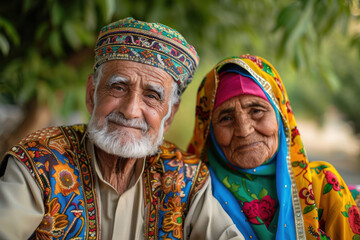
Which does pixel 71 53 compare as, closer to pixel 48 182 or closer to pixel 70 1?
pixel 70 1

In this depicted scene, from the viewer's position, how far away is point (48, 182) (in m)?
1.76

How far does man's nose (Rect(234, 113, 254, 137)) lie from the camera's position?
209cm

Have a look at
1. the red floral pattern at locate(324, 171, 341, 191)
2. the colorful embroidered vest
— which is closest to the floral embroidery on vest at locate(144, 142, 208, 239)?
the colorful embroidered vest

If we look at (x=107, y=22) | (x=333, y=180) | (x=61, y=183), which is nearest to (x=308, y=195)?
(x=333, y=180)

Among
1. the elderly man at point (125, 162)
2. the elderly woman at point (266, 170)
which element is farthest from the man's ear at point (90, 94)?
the elderly woman at point (266, 170)

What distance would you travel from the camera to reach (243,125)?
2.10 m

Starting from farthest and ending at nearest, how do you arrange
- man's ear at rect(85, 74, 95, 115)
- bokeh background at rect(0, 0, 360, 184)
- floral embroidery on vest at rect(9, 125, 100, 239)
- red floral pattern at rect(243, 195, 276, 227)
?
bokeh background at rect(0, 0, 360, 184)
man's ear at rect(85, 74, 95, 115)
red floral pattern at rect(243, 195, 276, 227)
floral embroidery on vest at rect(9, 125, 100, 239)

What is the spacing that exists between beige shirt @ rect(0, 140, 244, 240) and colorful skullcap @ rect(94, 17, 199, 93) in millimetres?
581

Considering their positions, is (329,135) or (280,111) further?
(329,135)

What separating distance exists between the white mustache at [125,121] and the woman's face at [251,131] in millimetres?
539

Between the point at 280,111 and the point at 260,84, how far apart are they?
218mm

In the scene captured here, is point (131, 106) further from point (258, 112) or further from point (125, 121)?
point (258, 112)

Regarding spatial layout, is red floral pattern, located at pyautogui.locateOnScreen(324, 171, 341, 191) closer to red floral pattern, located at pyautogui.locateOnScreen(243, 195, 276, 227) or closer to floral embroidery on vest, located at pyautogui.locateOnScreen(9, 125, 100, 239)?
red floral pattern, located at pyautogui.locateOnScreen(243, 195, 276, 227)

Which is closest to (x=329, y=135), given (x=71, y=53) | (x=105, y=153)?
(x=71, y=53)
